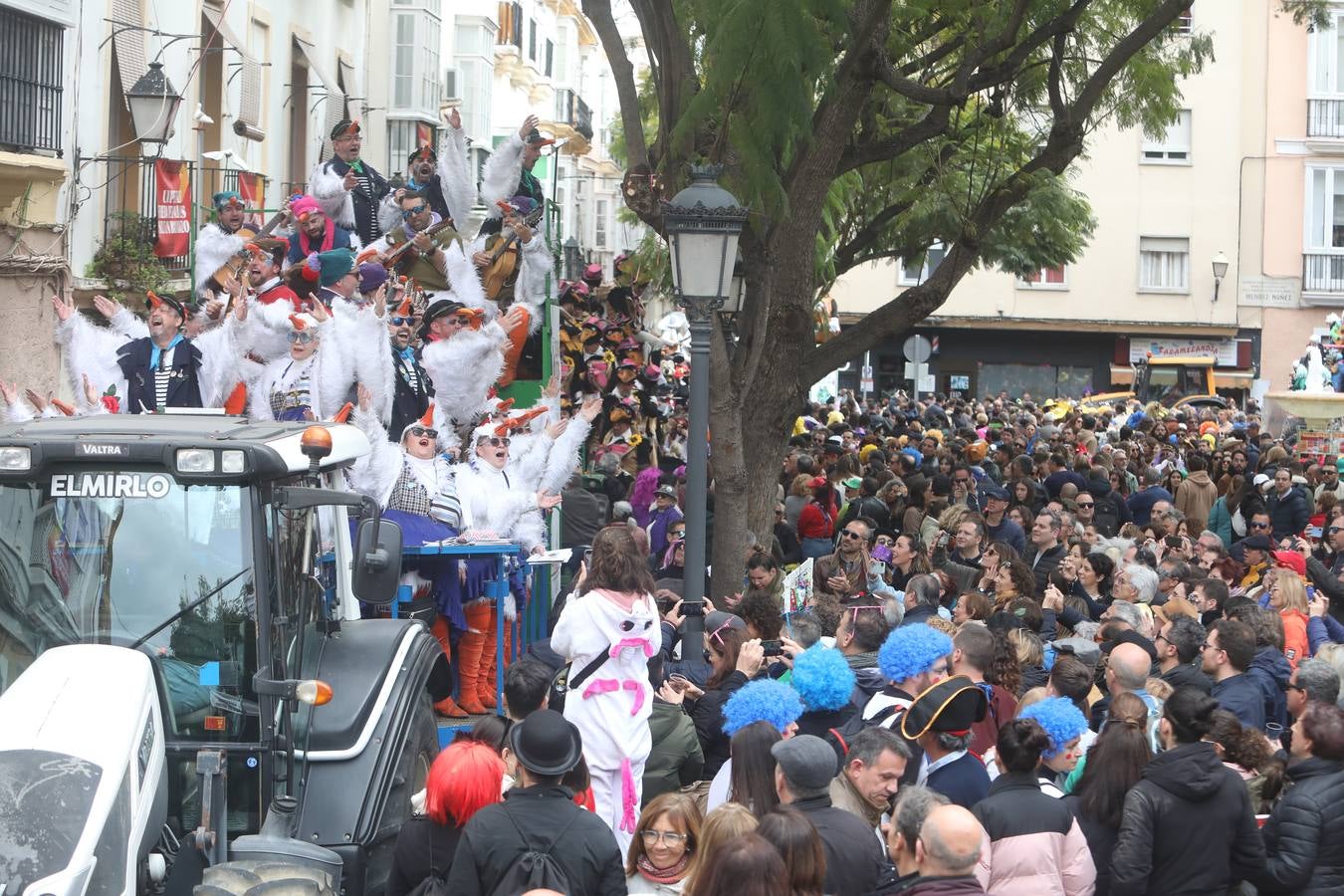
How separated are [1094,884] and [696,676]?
2624 mm

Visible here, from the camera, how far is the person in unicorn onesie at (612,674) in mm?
7055

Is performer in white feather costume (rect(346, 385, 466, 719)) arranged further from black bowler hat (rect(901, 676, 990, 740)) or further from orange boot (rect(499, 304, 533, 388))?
black bowler hat (rect(901, 676, 990, 740))

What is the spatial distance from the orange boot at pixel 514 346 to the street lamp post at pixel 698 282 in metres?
2.84

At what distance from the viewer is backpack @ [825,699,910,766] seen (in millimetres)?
6414

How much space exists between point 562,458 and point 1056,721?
5046mm

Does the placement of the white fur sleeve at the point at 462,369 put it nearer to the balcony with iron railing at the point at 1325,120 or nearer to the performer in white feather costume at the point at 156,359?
the performer in white feather costume at the point at 156,359

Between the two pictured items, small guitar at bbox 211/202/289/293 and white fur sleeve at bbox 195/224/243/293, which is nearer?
small guitar at bbox 211/202/289/293

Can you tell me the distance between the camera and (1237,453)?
1808cm

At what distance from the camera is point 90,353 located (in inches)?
395

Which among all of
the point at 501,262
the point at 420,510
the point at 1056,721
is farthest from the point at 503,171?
the point at 1056,721

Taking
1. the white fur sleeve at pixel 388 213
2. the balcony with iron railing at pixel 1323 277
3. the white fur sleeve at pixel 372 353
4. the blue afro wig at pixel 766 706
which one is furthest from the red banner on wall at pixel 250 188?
the balcony with iron railing at pixel 1323 277

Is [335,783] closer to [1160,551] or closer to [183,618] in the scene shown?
[183,618]

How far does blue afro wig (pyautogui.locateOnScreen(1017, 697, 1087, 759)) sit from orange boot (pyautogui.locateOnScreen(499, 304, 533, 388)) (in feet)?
19.9

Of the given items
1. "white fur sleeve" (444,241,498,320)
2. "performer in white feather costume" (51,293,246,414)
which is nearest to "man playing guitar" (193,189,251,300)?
"white fur sleeve" (444,241,498,320)
